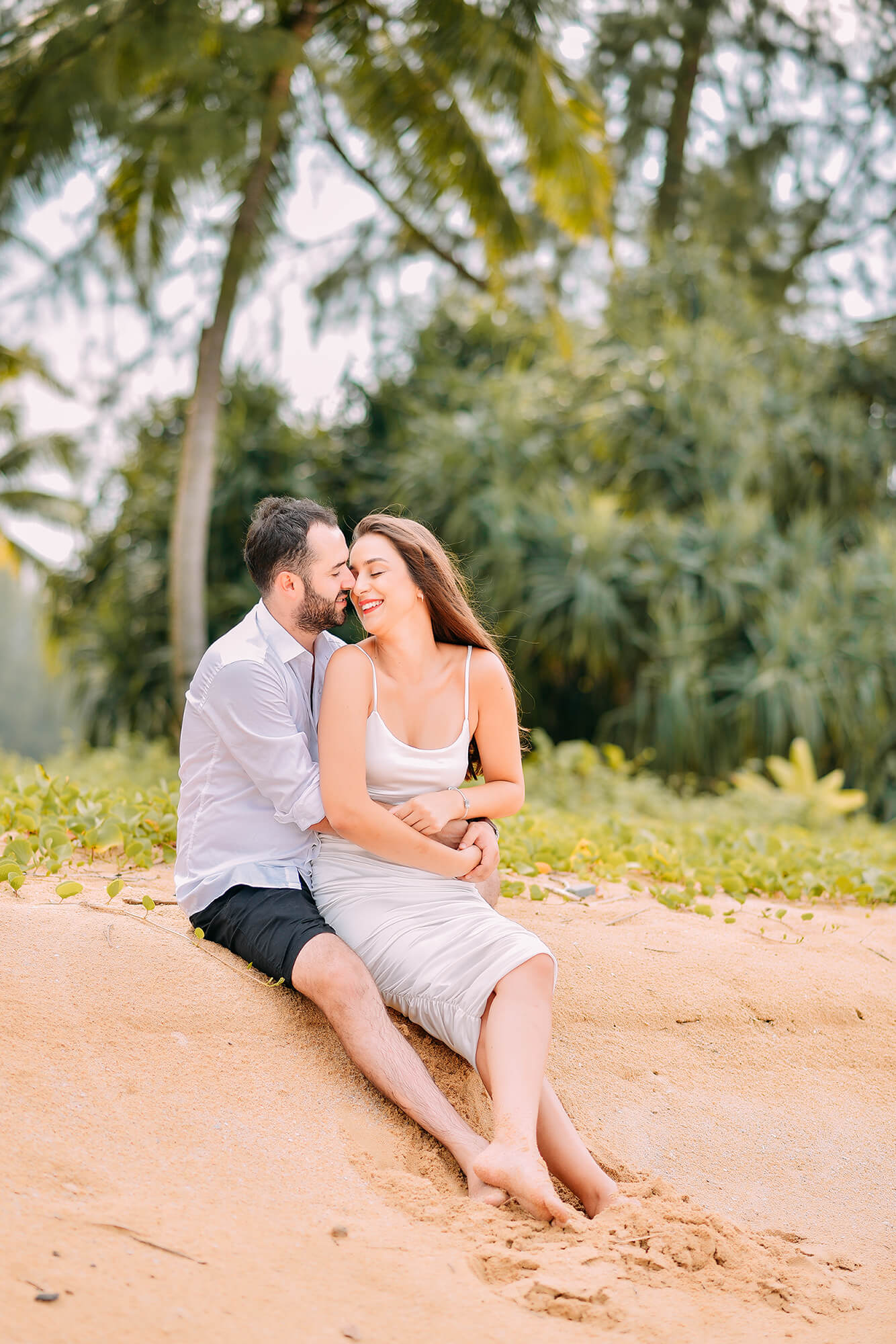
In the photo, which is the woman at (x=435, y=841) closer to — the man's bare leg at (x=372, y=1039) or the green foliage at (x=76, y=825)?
the man's bare leg at (x=372, y=1039)

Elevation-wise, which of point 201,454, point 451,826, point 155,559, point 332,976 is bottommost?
point 332,976

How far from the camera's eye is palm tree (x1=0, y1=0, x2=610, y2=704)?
23.0 feet

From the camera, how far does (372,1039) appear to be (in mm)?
2598

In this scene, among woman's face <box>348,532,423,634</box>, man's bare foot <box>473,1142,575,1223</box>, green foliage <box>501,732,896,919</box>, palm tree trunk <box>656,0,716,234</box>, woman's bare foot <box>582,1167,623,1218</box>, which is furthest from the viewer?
palm tree trunk <box>656,0,716,234</box>

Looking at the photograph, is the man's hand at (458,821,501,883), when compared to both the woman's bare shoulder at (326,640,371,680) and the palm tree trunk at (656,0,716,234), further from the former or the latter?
the palm tree trunk at (656,0,716,234)

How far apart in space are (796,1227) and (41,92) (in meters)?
7.83

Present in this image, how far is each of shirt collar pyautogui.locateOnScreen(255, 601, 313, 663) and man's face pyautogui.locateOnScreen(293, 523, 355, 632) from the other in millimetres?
70

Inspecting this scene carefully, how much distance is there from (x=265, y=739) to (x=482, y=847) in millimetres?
694

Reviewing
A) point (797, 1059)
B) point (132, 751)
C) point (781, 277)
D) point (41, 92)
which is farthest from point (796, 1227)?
point (781, 277)

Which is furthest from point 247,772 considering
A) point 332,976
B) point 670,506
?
point 670,506

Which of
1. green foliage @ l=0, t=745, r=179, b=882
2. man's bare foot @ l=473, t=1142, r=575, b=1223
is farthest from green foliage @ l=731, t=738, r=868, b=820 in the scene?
man's bare foot @ l=473, t=1142, r=575, b=1223

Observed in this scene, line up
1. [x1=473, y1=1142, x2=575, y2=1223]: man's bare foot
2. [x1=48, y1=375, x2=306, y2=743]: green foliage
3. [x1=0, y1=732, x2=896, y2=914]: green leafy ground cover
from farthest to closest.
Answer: [x1=48, y1=375, x2=306, y2=743]: green foliage, [x1=0, y1=732, x2=896, y2=914]: green leafy ground cover, [x1=473, y1=1142, x2=575, y2=1223]: man's bare foot

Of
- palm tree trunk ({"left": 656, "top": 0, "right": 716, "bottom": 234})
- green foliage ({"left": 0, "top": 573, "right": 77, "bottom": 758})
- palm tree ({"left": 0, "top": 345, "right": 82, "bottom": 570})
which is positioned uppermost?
palm tree trunk ({"left": 656, "top": 0, "right": 716, "bottom": 234})

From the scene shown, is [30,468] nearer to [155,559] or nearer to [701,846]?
[155,559]
